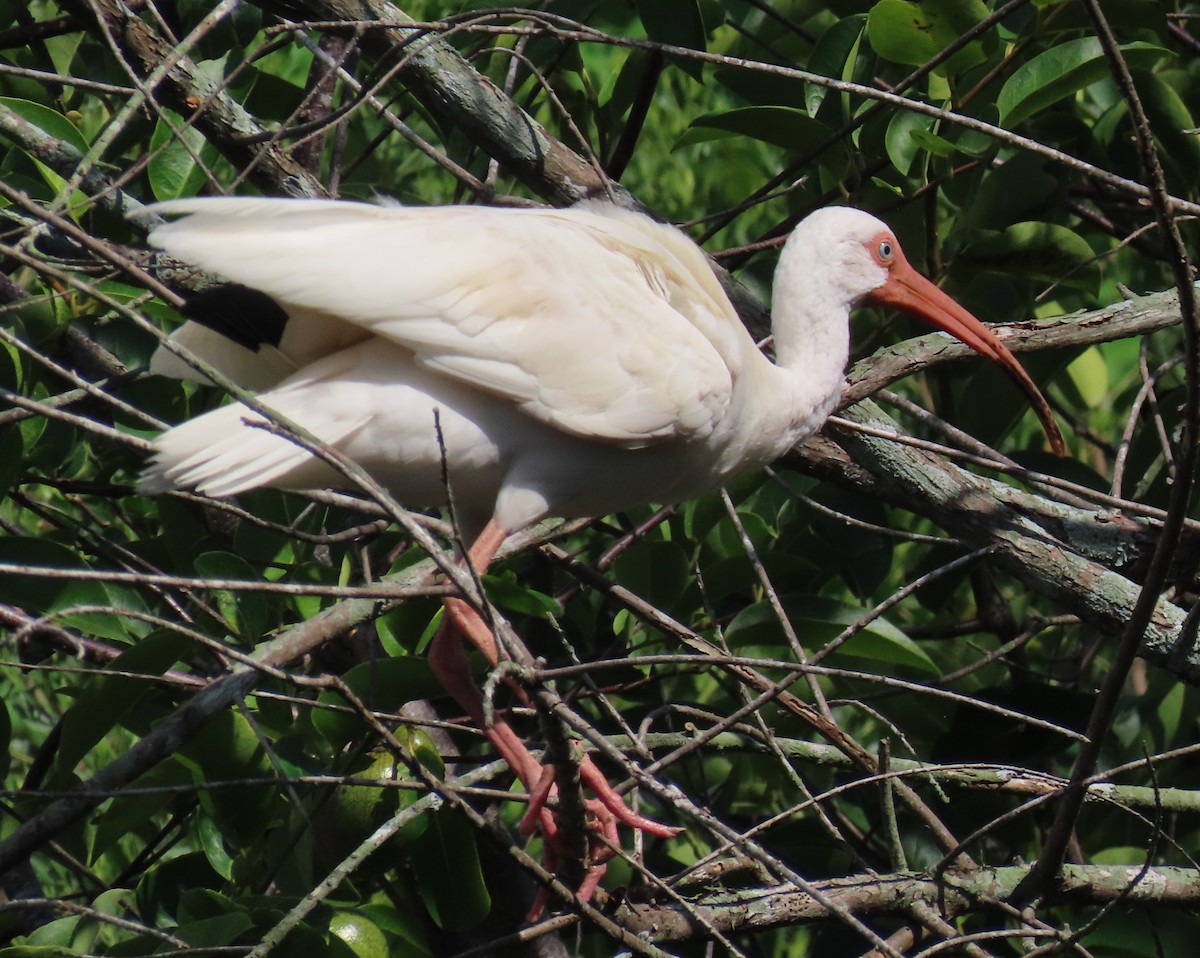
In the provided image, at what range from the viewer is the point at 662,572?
3586mm

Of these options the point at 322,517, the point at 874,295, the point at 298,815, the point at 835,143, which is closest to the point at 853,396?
the point at 874,295

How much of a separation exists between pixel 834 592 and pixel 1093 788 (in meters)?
1.16

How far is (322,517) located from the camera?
3721 mm

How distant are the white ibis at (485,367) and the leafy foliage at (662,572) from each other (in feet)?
0.56

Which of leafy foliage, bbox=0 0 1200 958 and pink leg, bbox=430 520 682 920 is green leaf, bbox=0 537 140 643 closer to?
leafy foliage, bbox=0 0 1200 958

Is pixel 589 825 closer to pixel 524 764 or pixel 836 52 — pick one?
pixel 524 764

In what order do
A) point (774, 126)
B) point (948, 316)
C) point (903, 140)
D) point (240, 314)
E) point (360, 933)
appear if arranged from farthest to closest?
point (948, 316), point (774, 126), point (903, 140), point (240, 314), point (360, 933)

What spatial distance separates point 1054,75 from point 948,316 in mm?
639

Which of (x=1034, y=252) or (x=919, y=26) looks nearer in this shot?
(x=919, y=26)

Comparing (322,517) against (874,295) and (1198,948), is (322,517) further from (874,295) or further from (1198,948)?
(1198,948)

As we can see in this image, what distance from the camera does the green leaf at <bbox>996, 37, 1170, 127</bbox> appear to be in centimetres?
334

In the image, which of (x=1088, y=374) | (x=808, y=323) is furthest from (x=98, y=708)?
(x=1088, y=374)

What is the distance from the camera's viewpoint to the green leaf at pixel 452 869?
9.16 feet

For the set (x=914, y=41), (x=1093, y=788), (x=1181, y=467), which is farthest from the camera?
(x=914, y=41)
